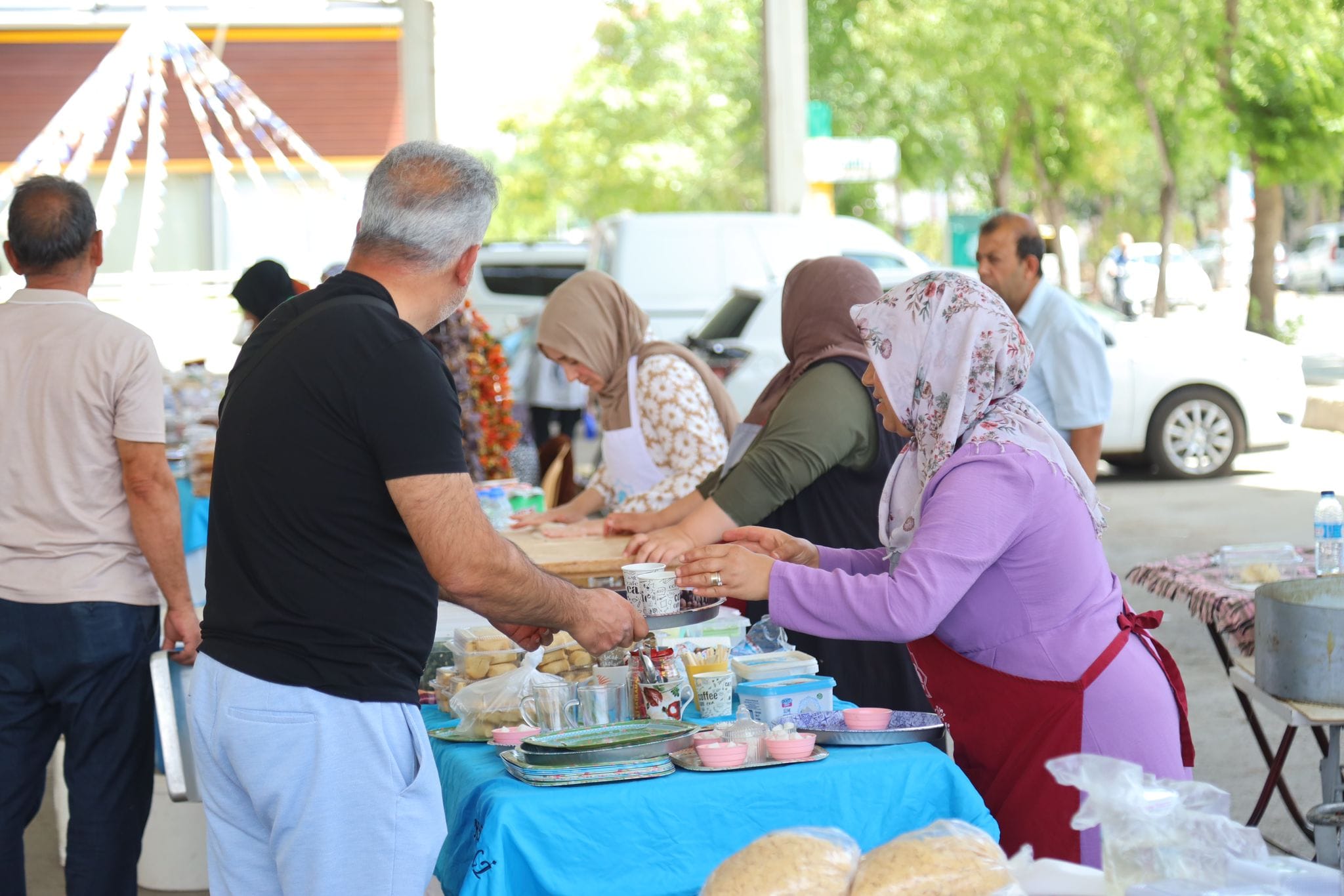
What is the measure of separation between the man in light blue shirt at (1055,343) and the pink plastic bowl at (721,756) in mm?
3398

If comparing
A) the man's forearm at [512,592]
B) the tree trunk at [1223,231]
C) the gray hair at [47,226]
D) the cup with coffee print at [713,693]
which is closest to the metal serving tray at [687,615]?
the cup with coffee print at [713,693]

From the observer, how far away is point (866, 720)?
9.09 ft

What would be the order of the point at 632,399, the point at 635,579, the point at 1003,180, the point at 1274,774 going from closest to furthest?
the point at 635,579 < the point at 1274,774 < the point at 632,399 < the point at 1003,180

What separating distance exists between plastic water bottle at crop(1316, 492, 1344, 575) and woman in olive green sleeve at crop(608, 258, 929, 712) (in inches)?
58.5

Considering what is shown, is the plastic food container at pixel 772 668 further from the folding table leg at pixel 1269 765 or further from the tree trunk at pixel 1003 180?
the tree trunk at pixel 1003 180

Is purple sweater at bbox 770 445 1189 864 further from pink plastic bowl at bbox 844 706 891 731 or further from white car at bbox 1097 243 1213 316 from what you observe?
white car at bbox 1097 243 1213 316

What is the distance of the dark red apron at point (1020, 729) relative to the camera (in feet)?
8.93

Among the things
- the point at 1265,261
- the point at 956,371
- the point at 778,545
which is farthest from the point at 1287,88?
the point at 956,371

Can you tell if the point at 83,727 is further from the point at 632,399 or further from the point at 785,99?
the point at 785,99

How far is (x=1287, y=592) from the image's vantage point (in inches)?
128

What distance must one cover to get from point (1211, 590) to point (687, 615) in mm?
2164

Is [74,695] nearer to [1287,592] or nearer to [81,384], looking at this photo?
[81,384]

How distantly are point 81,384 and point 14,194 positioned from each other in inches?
23.8

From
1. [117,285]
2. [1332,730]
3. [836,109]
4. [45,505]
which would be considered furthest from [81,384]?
[836,109]
